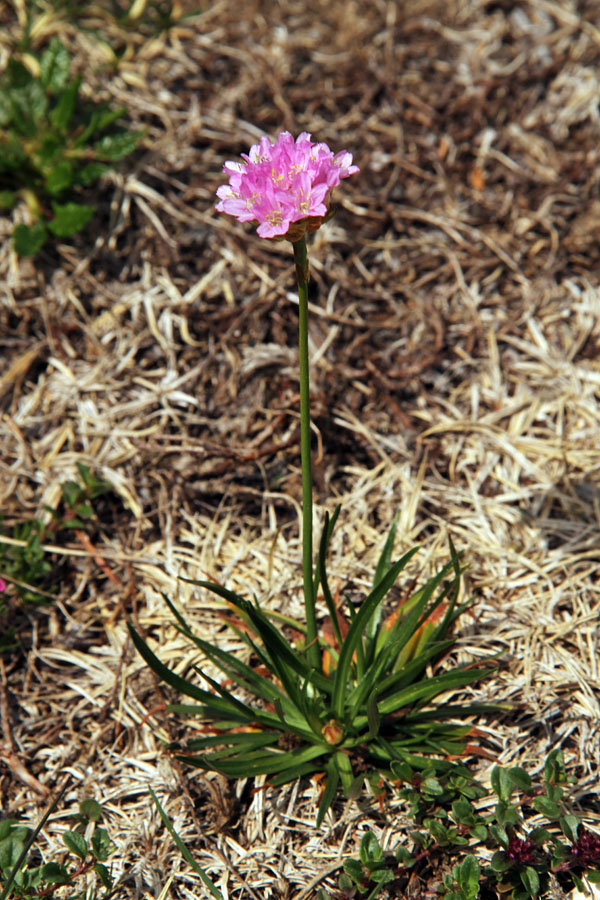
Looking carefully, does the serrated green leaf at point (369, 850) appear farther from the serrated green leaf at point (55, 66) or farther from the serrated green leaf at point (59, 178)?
the serrated green leaf at point (55, 66)

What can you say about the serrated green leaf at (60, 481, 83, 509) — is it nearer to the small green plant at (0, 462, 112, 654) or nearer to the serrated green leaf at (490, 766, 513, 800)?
the small green plant at (0, 462, 112, 654)

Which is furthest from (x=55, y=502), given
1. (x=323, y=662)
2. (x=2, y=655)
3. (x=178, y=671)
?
(x=323, y=662)

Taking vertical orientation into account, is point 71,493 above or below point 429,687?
below

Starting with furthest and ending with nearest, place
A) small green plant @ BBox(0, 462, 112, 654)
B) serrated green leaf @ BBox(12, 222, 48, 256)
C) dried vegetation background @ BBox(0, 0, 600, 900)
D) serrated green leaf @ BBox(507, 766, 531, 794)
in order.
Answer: serrated green leaf @ BBox(12, 222, 48, 256) < small green plant @ BBox(0, 462, 112, 654) < dried vegetation background @ BBox(0, 0, 600, 900) < serrated green leaf @ BBox(507, 766, 531, 794)

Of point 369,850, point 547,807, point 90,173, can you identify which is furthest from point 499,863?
point 90,173

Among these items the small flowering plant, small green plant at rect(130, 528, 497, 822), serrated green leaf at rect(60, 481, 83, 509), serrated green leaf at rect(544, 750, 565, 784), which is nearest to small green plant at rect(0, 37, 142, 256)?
serrated green leaf at rect(60, 481, 83, 509)

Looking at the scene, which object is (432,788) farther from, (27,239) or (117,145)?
(117,145)
